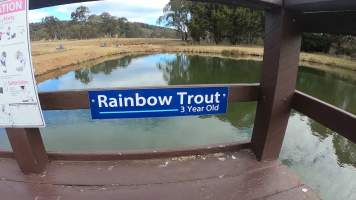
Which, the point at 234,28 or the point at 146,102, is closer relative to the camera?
the point at 146,102

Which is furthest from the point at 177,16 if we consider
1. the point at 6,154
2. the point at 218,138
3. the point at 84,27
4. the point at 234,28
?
the point at 6,154

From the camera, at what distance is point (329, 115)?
5.64 feet

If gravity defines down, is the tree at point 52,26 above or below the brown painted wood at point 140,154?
above

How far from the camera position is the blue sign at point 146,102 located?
1908 mm

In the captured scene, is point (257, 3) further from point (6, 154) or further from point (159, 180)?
point (6, 154)

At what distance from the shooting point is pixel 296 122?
30.8 ft

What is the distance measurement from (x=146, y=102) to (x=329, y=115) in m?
0.99

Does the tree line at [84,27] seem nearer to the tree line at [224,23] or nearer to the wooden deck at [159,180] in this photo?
the tree line at [224,23]

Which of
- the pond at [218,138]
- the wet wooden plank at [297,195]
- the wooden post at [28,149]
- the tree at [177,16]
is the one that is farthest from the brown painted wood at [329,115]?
the tree at [177,16]

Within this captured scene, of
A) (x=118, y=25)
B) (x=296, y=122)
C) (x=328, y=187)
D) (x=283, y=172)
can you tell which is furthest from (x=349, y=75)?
(x=118, y=25)

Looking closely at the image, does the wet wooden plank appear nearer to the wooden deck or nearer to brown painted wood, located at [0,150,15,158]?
the wooden deck

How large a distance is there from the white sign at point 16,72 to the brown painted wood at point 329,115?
1448mm

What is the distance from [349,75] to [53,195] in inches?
852

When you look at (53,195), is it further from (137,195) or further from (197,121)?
(197,121)
